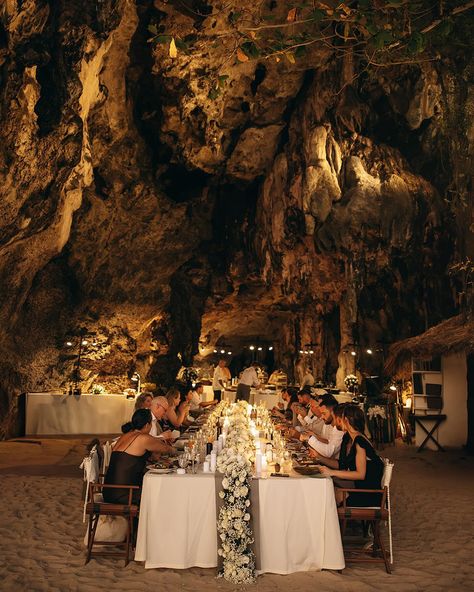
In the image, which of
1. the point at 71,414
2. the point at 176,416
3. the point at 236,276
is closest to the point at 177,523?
the point at 176,416

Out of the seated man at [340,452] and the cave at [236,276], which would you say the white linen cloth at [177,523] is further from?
the seated man at [340,452]

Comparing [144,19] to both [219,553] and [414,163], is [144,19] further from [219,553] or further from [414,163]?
[219,553]

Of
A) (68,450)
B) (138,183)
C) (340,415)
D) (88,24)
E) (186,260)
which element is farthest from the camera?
(186,260)

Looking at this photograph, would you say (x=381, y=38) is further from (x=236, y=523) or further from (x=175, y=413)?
(x=175, y=413)

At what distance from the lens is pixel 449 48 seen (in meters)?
10.2

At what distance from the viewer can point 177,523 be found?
4809 mm

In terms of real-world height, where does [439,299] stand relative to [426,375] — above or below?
above

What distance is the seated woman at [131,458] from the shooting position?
5309 millimetres

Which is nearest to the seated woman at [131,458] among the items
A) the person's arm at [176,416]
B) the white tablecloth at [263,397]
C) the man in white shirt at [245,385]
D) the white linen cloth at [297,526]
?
the white linen cloth at [297,526]

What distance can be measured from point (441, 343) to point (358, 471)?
6.65m

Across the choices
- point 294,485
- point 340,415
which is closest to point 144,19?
point 340,415

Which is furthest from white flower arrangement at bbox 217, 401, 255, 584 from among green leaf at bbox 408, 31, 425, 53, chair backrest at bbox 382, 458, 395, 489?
green leaf at bbox 408, 31, 425, 53

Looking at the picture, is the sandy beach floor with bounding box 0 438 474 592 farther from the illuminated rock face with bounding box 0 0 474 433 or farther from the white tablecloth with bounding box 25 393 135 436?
the illuminated rock face with bounding box 0 0 474 433

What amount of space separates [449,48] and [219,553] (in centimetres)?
893
